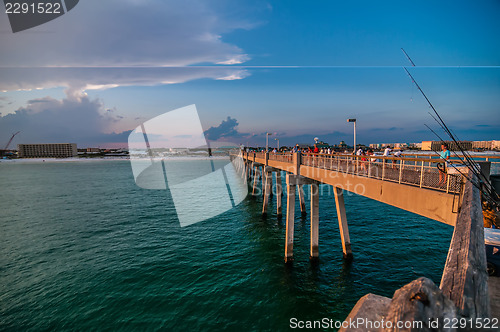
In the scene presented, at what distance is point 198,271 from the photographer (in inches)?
477

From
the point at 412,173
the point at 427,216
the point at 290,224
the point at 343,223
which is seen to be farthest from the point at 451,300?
the point at 290,224

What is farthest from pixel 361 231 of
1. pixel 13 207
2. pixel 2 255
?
pixel 13 207

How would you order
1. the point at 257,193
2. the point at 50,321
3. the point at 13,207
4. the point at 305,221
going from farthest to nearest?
the point at 257,193, the point at 13,207, the point at 305,221, the point at 50,321

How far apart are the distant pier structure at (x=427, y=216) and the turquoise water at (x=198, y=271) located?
2009mm

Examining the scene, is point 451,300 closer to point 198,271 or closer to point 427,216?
point 427,216

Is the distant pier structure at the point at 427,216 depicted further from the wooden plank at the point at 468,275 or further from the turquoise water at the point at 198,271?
the turquoise water at the point at 198,271

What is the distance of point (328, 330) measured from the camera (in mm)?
8117

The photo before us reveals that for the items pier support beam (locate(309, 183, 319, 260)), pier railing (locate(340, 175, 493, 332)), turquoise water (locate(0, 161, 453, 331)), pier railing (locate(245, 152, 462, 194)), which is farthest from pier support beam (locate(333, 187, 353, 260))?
pier railing (locate(340, 175, 493, 332))

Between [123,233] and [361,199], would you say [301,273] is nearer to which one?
[123,233]

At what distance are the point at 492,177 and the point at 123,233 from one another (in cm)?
2132

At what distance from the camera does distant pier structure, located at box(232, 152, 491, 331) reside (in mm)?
1000

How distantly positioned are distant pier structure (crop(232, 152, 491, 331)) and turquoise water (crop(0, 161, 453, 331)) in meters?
2.01

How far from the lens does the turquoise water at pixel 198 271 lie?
8.98 meters

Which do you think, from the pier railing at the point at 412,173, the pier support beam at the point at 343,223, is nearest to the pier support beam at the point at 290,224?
the pier railing at the point at 412,173
